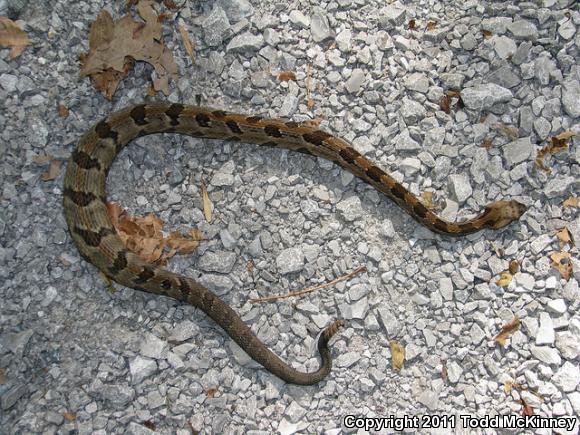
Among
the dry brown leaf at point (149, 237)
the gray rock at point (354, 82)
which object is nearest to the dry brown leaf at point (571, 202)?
the gray rock at point (354, 82)

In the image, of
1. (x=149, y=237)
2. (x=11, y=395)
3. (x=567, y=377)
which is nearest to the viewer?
(x=11, y=395)

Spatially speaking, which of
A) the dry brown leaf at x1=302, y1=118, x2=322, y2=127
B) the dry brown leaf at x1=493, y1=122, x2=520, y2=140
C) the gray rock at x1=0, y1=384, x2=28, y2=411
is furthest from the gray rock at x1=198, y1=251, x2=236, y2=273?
the dry brown leaf at x1=493, y1=122, x2=520, y2=140

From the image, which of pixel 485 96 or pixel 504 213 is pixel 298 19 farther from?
pixel 504 213

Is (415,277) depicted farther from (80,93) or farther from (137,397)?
(80,93)

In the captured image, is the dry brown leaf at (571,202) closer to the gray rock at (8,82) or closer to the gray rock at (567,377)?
the gray rock at (567,377)

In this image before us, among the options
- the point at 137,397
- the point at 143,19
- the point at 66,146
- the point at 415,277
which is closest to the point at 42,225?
the point at 66,146

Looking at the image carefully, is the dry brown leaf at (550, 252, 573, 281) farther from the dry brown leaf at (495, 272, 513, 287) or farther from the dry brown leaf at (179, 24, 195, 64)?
the dry brown leaf at (179, 24, 195, 64)

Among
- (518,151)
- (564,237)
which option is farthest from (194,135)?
(564,237)
